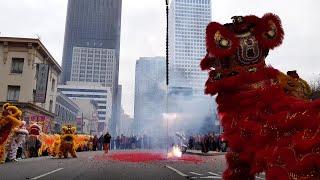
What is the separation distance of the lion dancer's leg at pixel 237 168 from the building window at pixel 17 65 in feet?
138

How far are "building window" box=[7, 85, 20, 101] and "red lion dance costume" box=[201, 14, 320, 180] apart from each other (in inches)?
1615

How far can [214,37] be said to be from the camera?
224 inches

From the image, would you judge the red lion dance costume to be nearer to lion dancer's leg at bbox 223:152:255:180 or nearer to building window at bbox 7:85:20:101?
lion dancer's leg at bbox 223:152:255:180

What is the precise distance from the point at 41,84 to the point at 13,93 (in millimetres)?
3773

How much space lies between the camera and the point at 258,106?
15.3ft

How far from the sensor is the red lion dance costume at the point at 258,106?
155 inches

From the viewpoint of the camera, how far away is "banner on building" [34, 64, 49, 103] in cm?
4200

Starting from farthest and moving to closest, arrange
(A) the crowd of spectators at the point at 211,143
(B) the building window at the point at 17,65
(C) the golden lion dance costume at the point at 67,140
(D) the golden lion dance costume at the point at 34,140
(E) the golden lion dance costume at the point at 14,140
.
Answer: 1. (B) the building window at the point at 17,65
2. (A) the crowd of spectators at the point at 211,143
3. (D) the golden lion dance costume at the point at 34,140
4. (C) the golden lion dance costume at the point at 67,140
5. (E) the golden lion dance costume at the point at 14,140

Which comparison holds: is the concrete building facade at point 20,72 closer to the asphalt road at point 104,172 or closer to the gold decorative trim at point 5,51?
the gold decorative trim at point 5,51

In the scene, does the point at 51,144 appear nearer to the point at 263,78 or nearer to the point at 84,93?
the point at 263,78

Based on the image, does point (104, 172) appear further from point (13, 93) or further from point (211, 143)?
point (13, 93)

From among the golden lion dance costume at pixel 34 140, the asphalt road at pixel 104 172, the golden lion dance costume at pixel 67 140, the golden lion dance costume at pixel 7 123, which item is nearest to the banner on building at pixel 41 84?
the golden lion dance costume at pixel 34 140

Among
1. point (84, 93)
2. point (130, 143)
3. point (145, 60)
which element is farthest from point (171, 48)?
point (130, 143)

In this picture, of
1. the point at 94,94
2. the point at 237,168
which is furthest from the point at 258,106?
the point at 94,94
